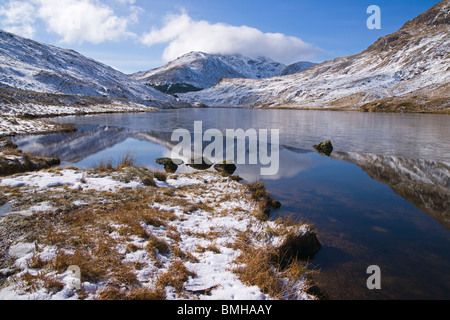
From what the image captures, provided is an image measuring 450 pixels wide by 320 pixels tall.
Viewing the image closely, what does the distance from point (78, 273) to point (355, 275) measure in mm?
7734

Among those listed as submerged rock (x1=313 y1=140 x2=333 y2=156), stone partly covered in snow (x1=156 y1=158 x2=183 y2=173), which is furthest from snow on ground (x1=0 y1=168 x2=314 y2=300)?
submerged rock (x1=313 y1=140 x2=333 y2=156)

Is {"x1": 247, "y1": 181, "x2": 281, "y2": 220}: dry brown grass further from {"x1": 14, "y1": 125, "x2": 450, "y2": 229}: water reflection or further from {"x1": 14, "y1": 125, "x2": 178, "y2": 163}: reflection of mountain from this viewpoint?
{"x1": 14, "y1": 125, "x2": 178, "y2": 163}: reflection of mountain

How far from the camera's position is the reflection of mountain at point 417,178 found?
1242 cm

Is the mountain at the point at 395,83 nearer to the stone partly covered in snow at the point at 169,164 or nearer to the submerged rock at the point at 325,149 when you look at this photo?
the submerged rock at the point at 325,149

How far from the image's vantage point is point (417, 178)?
1644 cm

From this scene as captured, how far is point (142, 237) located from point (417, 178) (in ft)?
59.3

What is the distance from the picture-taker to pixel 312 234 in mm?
8922

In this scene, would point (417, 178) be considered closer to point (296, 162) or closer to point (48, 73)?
point (296, 162)

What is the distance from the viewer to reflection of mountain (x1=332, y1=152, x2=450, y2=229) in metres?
12.4

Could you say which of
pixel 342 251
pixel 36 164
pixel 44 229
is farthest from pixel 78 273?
pixel 36 164

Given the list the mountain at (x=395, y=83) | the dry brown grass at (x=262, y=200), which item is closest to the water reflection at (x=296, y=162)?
the dry brown grass at (x=262, y=200)

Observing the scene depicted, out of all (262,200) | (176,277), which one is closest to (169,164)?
(262,200)

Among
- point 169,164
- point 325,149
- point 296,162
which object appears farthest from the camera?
point 325,149
